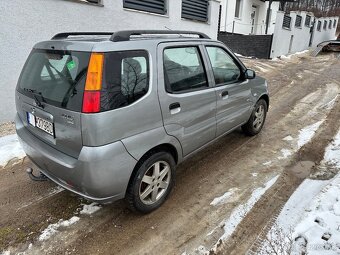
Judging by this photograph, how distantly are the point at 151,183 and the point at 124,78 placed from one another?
3.70ft

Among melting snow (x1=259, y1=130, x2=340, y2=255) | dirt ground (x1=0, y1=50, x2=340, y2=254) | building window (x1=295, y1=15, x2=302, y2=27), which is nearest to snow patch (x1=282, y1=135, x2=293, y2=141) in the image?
dirt ground (x1=0, y1=50, x2=340, y2=254)

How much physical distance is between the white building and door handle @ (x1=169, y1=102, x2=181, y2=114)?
1752cm

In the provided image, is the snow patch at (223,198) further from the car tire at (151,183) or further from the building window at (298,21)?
the building window at (298,21)

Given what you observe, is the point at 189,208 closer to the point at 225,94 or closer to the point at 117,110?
the point at 117,110

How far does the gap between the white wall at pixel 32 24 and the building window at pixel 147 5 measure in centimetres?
25

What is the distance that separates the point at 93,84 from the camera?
217cm

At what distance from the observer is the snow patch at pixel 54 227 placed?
2604mm

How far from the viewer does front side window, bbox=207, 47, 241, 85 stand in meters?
3.46

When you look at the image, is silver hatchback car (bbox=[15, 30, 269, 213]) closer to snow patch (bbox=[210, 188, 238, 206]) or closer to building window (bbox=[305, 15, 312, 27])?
snow patch (bbox=[210, 188, 238, 206])

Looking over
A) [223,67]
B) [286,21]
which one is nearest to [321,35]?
[286,21]

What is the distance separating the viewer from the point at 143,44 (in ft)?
8.25

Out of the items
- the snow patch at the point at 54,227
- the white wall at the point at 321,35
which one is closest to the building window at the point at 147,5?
the snow patch at the point at 54,227

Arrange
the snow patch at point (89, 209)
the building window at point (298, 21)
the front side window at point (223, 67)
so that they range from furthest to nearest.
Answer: the building window at point (298, 21)
the front side window at point (223, 67)
the snow patch at point (89, 209)

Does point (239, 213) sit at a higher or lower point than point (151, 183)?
lower
